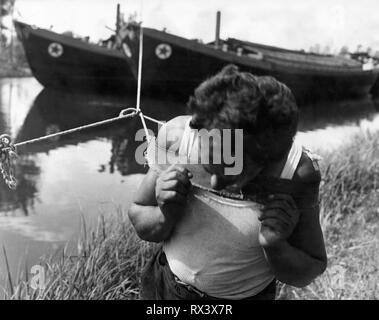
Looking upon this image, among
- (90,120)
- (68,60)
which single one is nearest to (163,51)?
(90,120)

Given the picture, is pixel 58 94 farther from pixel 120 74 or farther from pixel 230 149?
pixel 230 149

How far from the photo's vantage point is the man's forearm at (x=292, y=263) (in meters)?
0.85

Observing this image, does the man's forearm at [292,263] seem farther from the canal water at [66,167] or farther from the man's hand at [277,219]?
the canal water at [66,167]

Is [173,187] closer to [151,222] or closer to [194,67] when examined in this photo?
[151,222]

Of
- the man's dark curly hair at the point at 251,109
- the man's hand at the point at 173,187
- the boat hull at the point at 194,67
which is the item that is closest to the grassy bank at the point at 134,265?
the man's hand at the point at 173,187

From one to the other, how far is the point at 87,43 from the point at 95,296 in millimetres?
12765

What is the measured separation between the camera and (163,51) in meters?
12.4

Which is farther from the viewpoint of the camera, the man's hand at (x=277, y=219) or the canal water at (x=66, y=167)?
the canal water at (x=66, y=167)

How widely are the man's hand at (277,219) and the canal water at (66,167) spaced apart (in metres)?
2.02

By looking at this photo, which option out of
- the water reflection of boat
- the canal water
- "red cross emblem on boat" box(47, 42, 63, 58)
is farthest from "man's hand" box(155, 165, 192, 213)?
"red cross emblem on boat" box(47, 42, 63, 58)

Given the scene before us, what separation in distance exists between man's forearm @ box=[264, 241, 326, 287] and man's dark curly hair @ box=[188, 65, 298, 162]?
171mm

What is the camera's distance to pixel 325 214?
333 cm

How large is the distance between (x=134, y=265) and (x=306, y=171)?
5.68 ft
